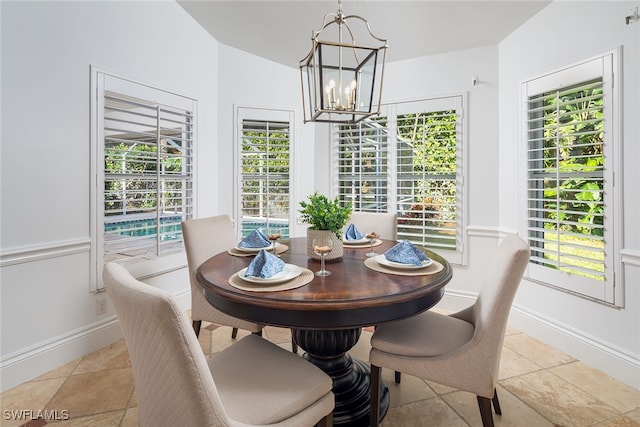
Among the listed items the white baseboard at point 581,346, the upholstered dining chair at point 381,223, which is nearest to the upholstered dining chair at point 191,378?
the upholstered dining chair at point 381,223

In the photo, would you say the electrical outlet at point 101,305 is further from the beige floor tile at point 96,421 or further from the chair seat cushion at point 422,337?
the chair seat cushion at point 422,337

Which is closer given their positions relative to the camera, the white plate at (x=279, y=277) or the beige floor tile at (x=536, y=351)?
the white plate at (x=279, y=277)

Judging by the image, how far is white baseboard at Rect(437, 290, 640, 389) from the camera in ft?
Result: 7.04

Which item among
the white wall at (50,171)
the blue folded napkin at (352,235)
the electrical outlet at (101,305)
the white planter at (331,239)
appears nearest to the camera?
the white planter at (331,239)

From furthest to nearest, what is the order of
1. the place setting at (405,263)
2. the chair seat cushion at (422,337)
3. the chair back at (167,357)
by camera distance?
the place setting at (405,263) → the chair seat cushion at (422,337) → the chair back at (167,357)

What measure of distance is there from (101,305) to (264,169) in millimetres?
2143

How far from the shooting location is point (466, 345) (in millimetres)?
1480

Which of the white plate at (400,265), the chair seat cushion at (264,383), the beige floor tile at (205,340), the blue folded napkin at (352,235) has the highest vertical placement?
the blue folded napkin at (352,235)

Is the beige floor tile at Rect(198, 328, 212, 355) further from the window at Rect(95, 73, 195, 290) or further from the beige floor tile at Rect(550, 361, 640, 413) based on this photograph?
the beige floor tile at Rect(550, 361, 640, 413)

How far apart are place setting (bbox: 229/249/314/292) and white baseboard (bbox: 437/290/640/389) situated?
2.20 metres

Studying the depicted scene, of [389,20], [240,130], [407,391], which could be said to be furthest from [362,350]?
[389,20]

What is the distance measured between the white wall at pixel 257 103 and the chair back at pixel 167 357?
2860 mm

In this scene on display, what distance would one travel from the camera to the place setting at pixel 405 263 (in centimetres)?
166

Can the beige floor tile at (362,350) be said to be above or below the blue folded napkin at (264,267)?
below
